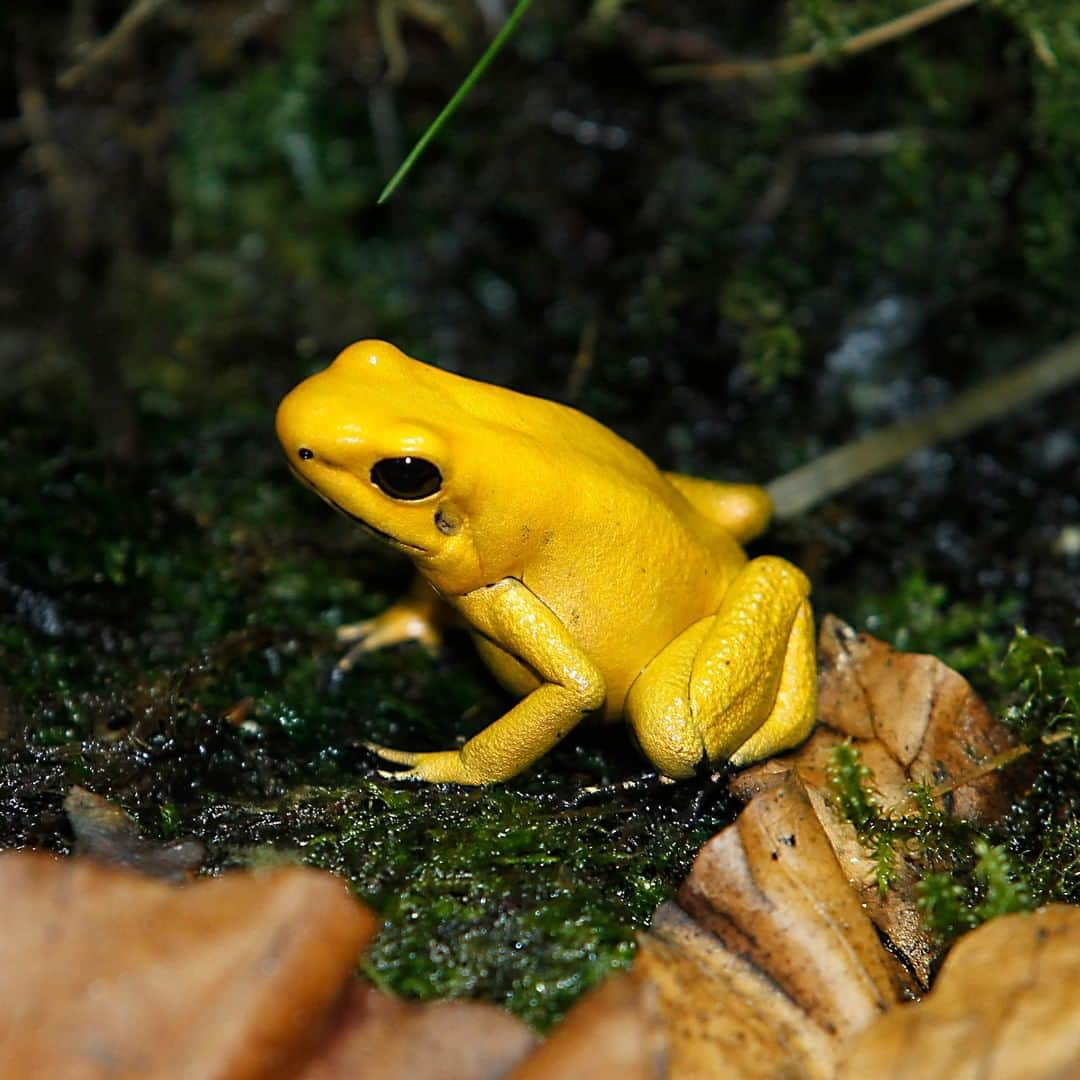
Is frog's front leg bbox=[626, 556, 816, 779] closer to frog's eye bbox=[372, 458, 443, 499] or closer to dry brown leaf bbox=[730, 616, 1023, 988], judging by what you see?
dry brown leaf bbox=[730, 616, 1023, 988]

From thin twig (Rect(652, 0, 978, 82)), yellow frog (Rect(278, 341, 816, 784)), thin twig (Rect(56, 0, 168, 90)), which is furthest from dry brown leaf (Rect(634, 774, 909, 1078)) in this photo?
thin twig (Rect(56, 0, 168, 90))

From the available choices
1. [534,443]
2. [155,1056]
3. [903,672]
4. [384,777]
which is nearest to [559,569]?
[534,443]

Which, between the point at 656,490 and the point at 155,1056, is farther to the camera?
the point at 656,490

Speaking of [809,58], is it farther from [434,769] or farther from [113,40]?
[434,769]

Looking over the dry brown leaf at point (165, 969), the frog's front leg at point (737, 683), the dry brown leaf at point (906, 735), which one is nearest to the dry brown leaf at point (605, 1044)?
the dry brown leaf at point (165, 969)

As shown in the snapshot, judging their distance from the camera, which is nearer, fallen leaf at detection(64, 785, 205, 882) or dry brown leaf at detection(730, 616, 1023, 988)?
fallen leaf at detection(64, 785, 205, 882)

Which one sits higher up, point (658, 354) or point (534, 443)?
point (534, 443)

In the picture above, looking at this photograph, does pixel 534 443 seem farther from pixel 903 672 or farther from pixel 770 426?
pixel 770 426
